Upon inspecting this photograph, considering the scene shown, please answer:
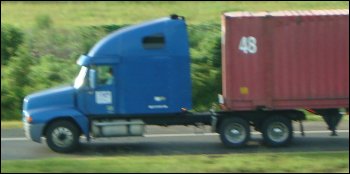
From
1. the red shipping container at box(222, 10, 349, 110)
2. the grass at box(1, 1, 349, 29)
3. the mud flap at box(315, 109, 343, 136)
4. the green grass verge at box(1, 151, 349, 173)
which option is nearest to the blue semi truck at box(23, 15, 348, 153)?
the red shipping container at box(222, 10, 349, 110)

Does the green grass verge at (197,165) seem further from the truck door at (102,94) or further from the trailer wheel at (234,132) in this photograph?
the truck door at (102,94)

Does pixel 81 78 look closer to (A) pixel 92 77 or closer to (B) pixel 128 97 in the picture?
(A) pixel 92 77

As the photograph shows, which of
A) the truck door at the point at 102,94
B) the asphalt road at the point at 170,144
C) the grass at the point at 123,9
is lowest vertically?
the asphalt road at the point at 170,144

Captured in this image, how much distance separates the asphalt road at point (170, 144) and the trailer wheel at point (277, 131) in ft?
0.54

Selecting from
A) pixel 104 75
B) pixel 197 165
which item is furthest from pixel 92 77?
pixel 197 165

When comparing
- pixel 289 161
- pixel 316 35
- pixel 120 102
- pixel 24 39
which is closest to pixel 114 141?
pixel 120 102

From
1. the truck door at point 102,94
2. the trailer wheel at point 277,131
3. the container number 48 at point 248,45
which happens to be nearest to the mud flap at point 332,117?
the trailer wheel at point 277,131

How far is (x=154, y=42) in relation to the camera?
50.9 ft

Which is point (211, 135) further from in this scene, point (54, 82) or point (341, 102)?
point (54, 82)

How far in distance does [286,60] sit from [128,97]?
3.40 m

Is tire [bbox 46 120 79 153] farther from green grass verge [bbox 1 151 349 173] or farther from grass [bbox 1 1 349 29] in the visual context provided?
grass [bbox 1 1 349 29]

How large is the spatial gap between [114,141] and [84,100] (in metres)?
1.86

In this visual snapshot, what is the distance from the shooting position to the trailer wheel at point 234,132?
15.7 meters

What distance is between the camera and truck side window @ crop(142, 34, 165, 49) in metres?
15.5
